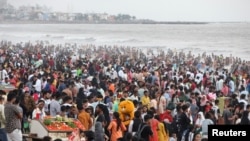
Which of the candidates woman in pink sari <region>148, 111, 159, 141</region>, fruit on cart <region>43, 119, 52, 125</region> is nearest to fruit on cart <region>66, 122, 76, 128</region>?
fruit on cart <region>43, 119, 52, 125</region>

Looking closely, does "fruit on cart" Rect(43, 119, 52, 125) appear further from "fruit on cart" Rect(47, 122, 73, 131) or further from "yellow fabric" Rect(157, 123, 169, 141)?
"yellow fabric" Rect(157, 123, 169, 141)

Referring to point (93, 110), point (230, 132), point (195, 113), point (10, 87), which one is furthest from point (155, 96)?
point (230, 132)

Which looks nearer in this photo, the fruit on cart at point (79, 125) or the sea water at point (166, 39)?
the fruit on cart at point (79, 125)

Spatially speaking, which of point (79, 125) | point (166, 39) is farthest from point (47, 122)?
point (166, 39)

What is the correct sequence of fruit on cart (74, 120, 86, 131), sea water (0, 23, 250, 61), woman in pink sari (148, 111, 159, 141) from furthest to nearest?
sea water (0, 23, 250, 61), fruit on cart (74, 120, 86, 131), woman in pink sari (148, 111, 159, 141)

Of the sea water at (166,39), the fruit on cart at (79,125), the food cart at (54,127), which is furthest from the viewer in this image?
the sea water at (166,39)

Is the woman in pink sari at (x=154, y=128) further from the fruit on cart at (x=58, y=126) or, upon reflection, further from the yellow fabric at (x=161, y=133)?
the fruit on cart at (x=58, y=126)

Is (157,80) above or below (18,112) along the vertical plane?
below

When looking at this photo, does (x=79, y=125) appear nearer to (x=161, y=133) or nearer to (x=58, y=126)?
(x=58, y=126)

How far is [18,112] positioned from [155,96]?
531cm

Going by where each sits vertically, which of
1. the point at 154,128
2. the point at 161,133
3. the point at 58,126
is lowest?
the point at 161,133

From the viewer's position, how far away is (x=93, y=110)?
38.2ft

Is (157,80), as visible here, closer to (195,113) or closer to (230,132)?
(195,113)

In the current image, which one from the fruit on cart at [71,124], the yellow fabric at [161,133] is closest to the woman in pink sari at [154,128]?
the yellow fabric at [161,133]
